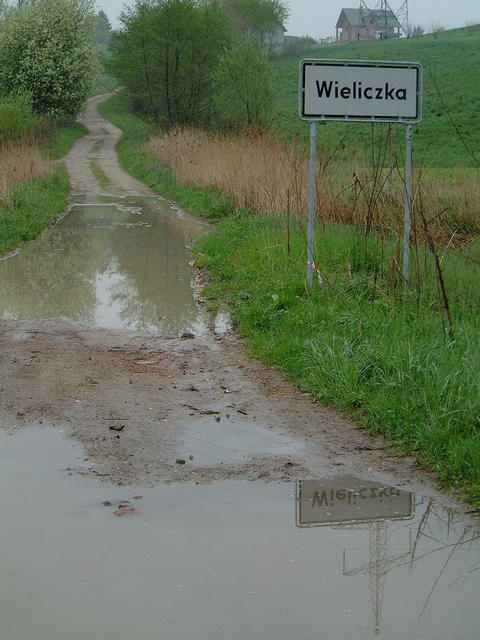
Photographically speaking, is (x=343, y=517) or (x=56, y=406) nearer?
(x=343, y=517)

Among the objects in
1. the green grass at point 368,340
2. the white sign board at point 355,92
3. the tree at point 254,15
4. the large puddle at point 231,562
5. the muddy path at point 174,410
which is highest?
the tree at point 254,15

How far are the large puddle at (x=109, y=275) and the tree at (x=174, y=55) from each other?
92.9 ft

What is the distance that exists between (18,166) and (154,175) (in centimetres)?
695

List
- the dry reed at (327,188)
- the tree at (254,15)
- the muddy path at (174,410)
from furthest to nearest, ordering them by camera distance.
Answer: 1. the tree at (254,15)
2. the dry reed at (327,188)
3. the muddy path at (174,410)

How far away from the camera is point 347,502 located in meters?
4.89

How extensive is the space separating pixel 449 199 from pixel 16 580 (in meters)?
12.5

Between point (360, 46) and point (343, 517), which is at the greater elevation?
point (360, 46)

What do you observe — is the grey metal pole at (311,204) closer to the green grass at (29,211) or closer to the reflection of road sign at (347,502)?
the reflection of road sign at (347,502)

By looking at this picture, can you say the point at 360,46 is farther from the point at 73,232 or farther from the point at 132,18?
the point at 73,232

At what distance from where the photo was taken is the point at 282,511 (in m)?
4.75

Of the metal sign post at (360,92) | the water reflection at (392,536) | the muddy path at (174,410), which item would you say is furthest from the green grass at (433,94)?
the water reflection at (392,536)

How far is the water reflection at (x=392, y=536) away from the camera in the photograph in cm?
394

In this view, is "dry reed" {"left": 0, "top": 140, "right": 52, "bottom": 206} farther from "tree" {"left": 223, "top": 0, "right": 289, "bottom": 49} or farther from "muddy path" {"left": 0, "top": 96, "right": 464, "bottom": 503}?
"tree" {"left": 223, "top": 0, "right": 289, "bottom": 49}

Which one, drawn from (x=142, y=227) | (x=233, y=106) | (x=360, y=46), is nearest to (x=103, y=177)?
(x=233, y=106)
